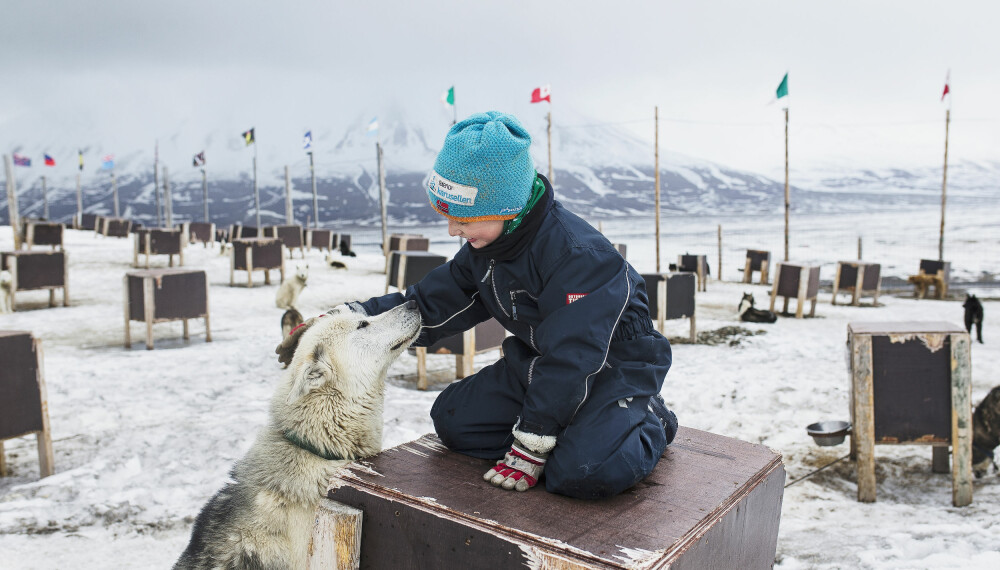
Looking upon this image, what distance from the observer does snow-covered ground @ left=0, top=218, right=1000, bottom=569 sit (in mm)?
3596

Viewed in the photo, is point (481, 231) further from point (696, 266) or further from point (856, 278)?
point (696, 266)

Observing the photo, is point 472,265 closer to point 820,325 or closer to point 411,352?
point 411,352

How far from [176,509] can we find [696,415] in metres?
4.46

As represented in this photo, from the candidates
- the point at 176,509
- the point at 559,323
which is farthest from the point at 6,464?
the point at 559,323

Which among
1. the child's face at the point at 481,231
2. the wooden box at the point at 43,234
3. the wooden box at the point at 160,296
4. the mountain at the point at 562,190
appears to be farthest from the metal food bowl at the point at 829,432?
the mountain at the point at 562,190

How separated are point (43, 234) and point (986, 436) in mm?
22763

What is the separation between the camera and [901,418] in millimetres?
4316

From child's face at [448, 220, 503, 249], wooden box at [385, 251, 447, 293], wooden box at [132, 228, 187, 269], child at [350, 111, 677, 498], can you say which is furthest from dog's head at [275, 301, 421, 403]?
wooden box at [132, 228, 187, 269]

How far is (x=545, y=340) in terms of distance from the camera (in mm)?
1839

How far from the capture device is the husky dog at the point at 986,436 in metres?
4.55

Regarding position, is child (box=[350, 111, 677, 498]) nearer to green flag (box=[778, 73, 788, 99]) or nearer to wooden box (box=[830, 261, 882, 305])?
wooden box (box=[830, 261, 882, 305])

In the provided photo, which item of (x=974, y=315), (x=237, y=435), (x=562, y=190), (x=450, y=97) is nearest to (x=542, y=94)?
(x=450, y=97)

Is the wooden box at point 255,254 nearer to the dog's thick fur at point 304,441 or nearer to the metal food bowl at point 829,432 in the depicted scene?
the metal food bowl at point 829,432

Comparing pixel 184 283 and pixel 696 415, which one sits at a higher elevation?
pixel 184 283
